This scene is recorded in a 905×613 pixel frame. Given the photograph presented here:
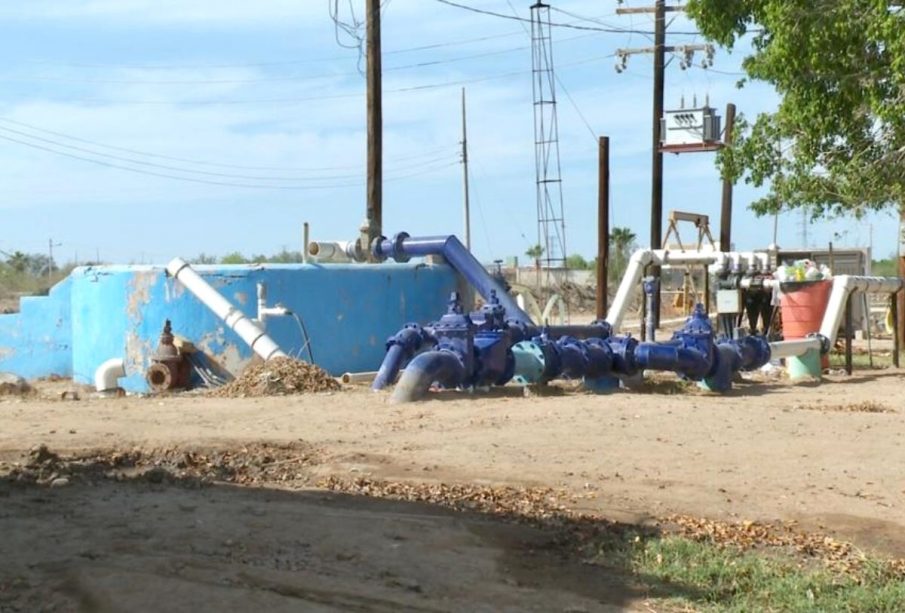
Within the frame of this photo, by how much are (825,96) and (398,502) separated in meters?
7.14

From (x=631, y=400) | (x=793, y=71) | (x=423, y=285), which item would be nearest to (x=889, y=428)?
(x=631, y=400)

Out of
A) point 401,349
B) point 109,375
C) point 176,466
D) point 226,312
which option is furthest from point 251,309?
point 176,466

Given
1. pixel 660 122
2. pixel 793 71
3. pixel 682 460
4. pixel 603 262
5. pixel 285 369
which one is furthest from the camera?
pixel 660 122

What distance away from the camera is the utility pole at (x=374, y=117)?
24.3 m

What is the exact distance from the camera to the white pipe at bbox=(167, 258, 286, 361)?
59.2 ft

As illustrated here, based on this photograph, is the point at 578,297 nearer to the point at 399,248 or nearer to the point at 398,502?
the point at 399,248

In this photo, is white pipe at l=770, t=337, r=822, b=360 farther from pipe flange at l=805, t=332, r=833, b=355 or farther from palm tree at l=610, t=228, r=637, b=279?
palm tree at l=610, t=228, r=637, b=279

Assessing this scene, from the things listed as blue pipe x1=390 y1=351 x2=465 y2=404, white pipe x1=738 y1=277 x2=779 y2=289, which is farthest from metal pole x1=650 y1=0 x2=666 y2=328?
blue pipe x1=390 y1=351 x2=465 y2=404

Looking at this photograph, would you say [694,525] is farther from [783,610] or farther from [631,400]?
[631,400]

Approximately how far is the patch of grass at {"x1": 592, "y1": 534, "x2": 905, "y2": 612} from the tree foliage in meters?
5.81

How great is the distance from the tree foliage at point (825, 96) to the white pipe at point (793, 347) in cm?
294

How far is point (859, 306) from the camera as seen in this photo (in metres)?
29.3

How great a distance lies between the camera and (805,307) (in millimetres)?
21047

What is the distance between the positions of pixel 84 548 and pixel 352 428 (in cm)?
567
